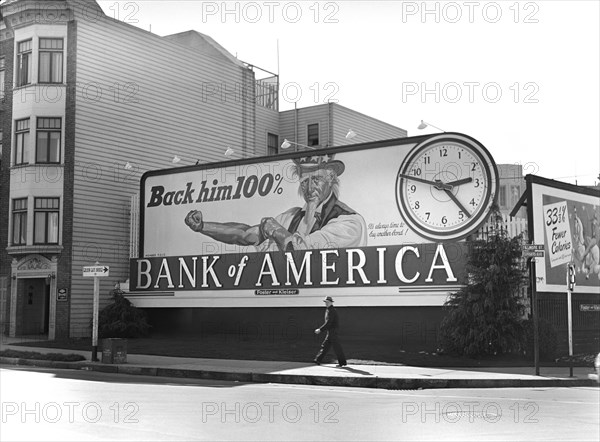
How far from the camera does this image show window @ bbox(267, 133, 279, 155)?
46.2m

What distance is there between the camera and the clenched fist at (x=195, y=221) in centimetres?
3225

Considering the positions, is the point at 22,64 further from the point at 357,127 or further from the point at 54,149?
the point at 357,127


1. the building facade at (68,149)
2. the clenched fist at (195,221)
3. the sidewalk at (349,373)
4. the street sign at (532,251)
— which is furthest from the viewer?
the building facade at (68,149)

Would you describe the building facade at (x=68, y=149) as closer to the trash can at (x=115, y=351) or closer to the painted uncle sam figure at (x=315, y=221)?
the painted uncle sam figure at (x=315, y=221)

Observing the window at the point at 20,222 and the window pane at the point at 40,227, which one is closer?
the window pane at the point at 40,227

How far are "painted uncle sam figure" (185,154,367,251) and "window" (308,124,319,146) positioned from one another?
643 inches

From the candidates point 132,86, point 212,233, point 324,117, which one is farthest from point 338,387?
point 324,117

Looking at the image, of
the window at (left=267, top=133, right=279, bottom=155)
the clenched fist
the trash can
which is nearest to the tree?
the trash can

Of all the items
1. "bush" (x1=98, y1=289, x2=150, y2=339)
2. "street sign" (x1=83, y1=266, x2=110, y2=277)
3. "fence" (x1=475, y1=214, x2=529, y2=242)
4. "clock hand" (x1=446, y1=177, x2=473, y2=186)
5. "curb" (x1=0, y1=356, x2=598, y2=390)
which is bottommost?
"curb" (x1=0, y1=356, x2=598, y2=390)

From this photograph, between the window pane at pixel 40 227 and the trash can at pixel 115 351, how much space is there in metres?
12.4

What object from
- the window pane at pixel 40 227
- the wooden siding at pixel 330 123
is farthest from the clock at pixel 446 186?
the wooden siding at pixel 330 123

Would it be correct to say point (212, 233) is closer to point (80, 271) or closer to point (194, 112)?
point (80, 271)

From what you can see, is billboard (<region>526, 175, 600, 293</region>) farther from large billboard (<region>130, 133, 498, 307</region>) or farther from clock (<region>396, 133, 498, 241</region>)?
large billboard (<region>130, 133, 498, 307</region>)

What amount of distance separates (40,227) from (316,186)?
12185 millimetres
